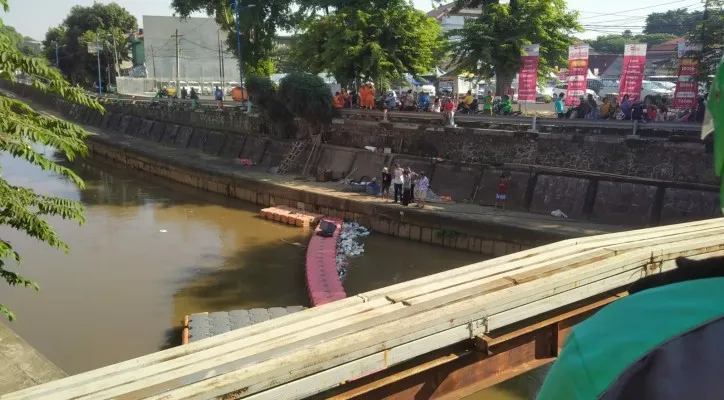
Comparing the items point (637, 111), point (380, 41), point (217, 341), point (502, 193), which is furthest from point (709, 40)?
point (217, 341)

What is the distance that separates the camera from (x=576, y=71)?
52.7 ft

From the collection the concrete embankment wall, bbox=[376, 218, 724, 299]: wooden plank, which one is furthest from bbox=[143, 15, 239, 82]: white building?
bbox=[376, 218, 724, 299]: wooden plank

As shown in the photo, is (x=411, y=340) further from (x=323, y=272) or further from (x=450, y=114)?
(x=450, y=114)

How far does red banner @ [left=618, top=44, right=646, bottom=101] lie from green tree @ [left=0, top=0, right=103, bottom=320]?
47.3ft

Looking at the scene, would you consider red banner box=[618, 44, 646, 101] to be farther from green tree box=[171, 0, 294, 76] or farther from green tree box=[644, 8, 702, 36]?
green tree box=[644, 8, 702, 36]

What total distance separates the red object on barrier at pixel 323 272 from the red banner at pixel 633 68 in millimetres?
9321

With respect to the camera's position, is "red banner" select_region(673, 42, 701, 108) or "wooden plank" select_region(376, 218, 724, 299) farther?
"red banner" select_region(673, 42, 701, 108)

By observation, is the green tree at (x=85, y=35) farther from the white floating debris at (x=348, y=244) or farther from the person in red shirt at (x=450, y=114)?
the white floating debris at (x=348, y=244)

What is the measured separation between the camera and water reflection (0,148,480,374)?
1042cm

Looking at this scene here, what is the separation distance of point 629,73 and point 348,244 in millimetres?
9296

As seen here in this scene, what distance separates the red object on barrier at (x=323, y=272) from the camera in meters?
10.7

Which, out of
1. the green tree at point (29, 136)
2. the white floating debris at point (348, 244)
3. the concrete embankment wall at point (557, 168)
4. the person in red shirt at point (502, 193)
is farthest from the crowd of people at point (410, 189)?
the green tree at point (29, 136)

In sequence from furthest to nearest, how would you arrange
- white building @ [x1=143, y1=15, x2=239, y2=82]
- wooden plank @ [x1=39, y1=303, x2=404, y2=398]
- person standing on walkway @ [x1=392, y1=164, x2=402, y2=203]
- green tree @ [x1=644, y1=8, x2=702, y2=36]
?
green tree @ [x1=644, y1=8, x2=702, y2=36] < white building @ [x1=143, y1=15, x2=239, y2=82] < person standing on walkway @ [x1=392, y1=164, x2=402, y2=203] < wooden plank @ [x1=39, y1=303, x2=404, y2=398]

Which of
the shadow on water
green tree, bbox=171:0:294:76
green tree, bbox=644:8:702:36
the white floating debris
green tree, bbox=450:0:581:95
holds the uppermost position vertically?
green tree, bbox=644:8:702:36
